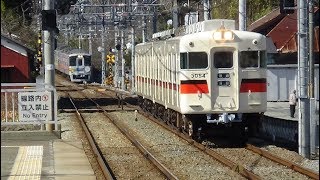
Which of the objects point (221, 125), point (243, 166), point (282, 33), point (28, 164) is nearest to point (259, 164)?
point (243, 166)

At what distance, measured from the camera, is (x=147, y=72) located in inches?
1051

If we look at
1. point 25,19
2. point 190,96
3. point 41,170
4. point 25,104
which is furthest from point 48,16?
point 25,19

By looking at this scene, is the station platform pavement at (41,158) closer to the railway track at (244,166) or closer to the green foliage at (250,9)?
the railway track at (244,166)

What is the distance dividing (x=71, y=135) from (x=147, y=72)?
6151 mm

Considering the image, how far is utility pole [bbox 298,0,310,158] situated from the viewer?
1540 cm

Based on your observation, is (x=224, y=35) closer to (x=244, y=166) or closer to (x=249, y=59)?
(x=249, y=59)

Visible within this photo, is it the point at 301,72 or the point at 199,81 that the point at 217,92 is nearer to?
the point at 199,81

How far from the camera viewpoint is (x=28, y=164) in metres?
14.0

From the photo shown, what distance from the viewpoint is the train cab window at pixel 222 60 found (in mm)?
17547

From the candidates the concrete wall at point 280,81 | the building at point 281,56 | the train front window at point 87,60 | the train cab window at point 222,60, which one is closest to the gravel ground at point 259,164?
the train cab window at point 222,60

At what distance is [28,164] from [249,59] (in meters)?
6.34

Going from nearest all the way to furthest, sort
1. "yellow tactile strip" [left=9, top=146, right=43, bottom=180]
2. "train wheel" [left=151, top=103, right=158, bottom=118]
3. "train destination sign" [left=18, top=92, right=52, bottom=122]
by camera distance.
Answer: "yellow tactile strip" [left=9, top=146, right=43, bottom=180], "train destination sign" [left=18, top=92, right=52, bottom=122], "train wheel" [left=151, top=103, right=158, bottom=118]

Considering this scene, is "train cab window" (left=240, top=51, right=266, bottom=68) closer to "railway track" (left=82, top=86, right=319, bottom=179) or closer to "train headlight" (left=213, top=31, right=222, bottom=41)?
"train headlight" (left=213, top=31, right=222, bottom=41)

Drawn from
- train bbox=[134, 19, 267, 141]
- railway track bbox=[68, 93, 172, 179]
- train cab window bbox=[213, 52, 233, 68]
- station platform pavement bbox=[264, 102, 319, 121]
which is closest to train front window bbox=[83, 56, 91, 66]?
station platform pavement bbox=[264, 102, 319, 121]
